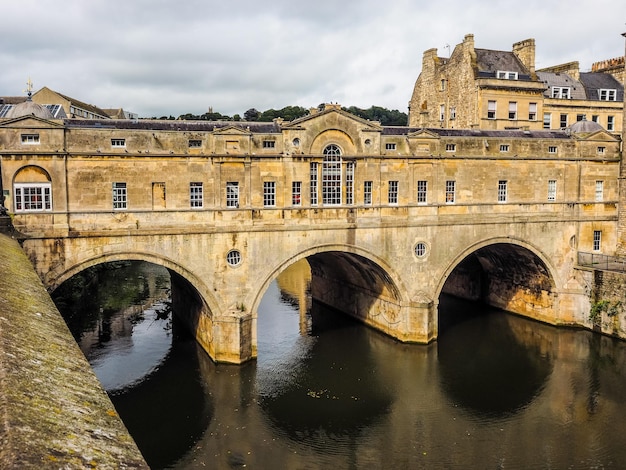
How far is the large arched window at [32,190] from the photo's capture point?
76.2ft

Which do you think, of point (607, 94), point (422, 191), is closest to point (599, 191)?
point (422, 191)

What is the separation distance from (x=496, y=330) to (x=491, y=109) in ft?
56.2

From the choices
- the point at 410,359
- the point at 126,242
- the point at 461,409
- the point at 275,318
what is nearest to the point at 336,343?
the point at 410,359

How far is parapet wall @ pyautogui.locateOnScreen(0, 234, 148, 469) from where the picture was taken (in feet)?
15.7

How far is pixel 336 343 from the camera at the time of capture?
31312 millimetres

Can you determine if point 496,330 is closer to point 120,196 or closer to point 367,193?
point 367,193

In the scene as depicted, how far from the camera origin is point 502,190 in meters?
32.6

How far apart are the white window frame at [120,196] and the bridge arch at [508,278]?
17429 mm

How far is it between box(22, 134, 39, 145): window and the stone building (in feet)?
91.1

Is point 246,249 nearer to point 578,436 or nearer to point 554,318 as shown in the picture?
point 578,436

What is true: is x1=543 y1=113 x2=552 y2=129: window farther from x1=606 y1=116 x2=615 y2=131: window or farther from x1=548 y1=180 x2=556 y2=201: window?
x1=548 y1=180 x2=556 y2=201: window

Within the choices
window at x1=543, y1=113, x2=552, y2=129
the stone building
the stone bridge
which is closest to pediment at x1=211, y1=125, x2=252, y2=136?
the stone bridge

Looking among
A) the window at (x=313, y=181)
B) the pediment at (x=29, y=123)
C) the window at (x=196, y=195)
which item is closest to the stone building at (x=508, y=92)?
the window at (x=313, y=181)

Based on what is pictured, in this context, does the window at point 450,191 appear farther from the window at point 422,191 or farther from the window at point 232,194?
the window at point 232,194
